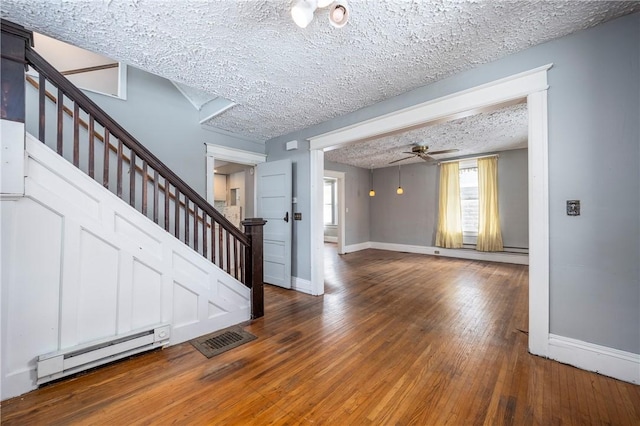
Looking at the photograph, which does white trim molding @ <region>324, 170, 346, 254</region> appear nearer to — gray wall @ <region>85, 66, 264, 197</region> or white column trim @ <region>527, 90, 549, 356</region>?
gray wall @ <region>85, 66, 264, 197</region>

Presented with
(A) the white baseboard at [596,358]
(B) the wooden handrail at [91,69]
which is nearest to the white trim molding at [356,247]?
(A) the white baseboard at [596,358]

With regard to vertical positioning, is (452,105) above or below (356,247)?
above

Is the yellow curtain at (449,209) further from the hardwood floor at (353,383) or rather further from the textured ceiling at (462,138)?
the hardwood floor at (353,383)

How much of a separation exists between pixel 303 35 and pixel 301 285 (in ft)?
10.1

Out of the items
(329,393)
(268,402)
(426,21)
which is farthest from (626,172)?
(268,402)

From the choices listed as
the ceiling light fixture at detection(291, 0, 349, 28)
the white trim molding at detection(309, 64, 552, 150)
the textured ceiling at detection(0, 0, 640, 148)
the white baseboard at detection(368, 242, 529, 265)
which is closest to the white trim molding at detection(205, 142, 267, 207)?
the textured ceiling at detection(0, 0, 640, 148)

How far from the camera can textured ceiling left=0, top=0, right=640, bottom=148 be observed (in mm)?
1542

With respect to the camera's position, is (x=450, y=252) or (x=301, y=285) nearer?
(x=301, y=285)

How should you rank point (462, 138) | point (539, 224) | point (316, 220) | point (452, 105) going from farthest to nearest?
1. point (462, 138)
2. point (316, 220)
3. point (452, 105)
4. point (539, 224)

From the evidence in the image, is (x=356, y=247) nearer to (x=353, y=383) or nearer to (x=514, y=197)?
(x=514, y=197)

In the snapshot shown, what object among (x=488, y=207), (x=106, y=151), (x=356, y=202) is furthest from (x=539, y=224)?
(x=356, y=202)

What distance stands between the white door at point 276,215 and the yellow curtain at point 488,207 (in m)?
4.63

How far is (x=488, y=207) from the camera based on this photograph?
558cm

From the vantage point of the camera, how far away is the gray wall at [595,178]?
1643mm
